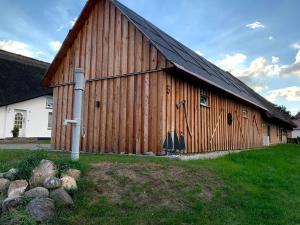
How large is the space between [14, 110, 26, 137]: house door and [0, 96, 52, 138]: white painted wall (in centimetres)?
20

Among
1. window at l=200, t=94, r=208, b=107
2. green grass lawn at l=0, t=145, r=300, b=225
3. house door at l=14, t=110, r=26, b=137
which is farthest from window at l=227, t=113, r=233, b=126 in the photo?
house door at l=14, t=110, r=26, b=137

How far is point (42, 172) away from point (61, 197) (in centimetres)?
90

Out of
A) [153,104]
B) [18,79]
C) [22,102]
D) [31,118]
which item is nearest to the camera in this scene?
[153,104]

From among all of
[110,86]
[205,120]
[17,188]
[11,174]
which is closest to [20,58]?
[110,86]

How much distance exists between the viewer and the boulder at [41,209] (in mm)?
4430

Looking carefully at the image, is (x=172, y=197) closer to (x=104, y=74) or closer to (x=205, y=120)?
(x=104, y=74)

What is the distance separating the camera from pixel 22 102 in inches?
832

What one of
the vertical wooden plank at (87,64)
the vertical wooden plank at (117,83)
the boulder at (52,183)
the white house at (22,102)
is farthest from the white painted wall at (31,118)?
the boulder at (52,183)

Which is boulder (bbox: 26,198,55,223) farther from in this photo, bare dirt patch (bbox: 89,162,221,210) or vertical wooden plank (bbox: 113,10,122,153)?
vertical wooden plank (bbox: 113,10,122,153)

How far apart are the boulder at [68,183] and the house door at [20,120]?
56.7ft

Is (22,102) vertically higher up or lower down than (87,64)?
lower down

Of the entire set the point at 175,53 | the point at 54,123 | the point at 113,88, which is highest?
the point at 175,53

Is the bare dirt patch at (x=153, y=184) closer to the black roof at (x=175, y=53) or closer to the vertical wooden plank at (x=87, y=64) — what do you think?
the black roof at (x=175, y=53)

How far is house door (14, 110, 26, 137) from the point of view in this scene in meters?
21.0
